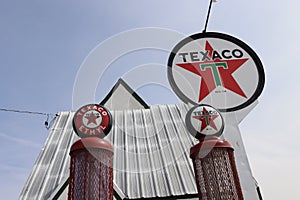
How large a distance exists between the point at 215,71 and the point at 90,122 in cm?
322

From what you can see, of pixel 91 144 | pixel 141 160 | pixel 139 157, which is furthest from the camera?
pixel 139 157

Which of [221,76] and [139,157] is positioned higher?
[221,76]

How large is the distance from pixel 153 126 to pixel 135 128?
2.31ft

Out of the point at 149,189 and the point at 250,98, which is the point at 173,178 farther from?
the point at 250,98

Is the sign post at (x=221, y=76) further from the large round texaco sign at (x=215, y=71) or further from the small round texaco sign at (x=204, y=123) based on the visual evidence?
the small round texaco sign at (x=204, y=123)

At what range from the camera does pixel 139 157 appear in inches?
300

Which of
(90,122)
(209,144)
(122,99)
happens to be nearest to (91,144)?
(90,122)

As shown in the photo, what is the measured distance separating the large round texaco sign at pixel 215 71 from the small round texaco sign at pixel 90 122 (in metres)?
1.95

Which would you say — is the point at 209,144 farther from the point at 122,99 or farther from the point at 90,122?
the point at 122,99

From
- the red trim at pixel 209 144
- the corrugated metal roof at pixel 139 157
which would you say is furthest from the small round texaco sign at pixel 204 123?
the corrugated metal roof at pixel 139 157

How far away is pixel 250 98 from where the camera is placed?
218 inches

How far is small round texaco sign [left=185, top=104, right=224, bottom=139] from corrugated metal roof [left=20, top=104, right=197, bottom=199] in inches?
86.5

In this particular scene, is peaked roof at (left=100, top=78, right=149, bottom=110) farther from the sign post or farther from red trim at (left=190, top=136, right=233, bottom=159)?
red trim at (left=190, top=136, right=233, bottom=159)

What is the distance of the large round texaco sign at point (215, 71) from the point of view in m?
5.71
